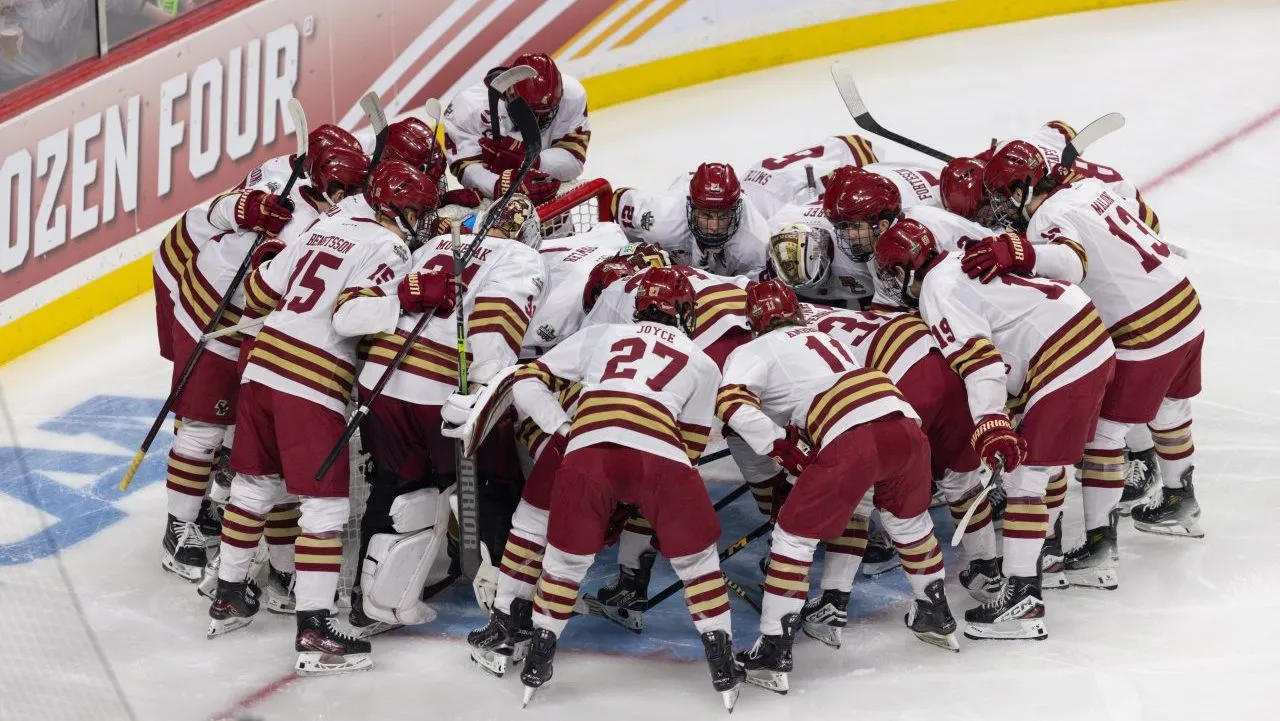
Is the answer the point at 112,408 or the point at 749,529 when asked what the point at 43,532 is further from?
the point at 749,529

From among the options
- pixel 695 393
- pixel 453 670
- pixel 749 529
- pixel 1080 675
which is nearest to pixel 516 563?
pixel 453 670

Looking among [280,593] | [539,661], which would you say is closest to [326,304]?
[280,593]

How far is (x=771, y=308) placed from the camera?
4910 mm

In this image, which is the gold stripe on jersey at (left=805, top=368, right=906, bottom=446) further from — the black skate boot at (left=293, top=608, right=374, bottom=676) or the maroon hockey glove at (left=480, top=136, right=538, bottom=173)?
the maroon hockey glove at (left=480, top=136, right=538, bottom=173)

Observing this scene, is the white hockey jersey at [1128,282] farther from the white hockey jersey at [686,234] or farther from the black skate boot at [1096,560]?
the white hockey jersey at [686,234]

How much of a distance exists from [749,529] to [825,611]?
805 mm

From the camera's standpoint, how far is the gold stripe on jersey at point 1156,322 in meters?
5.25

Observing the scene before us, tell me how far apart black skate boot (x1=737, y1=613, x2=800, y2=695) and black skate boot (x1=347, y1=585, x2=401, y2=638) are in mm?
1036

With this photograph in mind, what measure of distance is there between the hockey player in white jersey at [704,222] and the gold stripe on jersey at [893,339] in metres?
0.76

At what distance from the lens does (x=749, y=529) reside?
5.77m

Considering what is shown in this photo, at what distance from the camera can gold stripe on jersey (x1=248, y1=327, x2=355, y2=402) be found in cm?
494

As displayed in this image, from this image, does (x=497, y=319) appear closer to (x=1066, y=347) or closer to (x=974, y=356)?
(x=974, y=356)

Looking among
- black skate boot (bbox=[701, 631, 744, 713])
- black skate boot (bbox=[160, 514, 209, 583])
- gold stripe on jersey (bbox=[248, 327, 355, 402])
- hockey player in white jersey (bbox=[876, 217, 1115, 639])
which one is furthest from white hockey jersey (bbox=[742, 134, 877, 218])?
black skate boot (bbox=[160, 514, 209, 583])

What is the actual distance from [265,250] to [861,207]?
5.83ft
